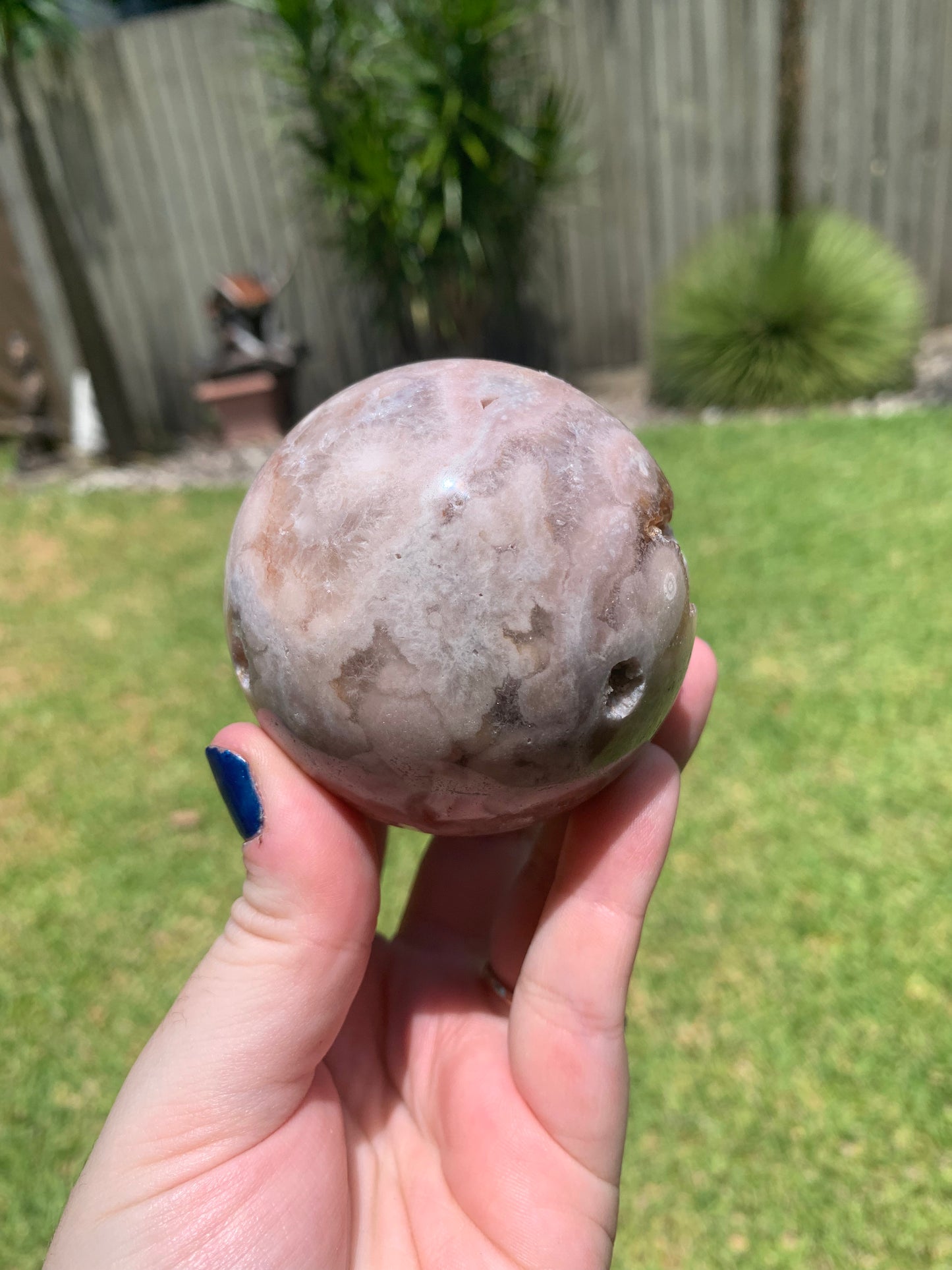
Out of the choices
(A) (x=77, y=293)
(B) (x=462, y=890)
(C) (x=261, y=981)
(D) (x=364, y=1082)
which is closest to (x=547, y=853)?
(B) (x=462, y=890)

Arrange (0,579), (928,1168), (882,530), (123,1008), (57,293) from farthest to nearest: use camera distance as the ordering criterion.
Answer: (57,293)
(0,579)
(882,530)
(123,1008)
(928,1168)

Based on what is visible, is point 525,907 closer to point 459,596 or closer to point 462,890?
point 462,890

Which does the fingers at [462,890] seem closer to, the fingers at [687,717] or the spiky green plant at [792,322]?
the fingers at [687,717]

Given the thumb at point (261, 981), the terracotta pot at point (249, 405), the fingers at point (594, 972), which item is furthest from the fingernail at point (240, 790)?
the terracotta pot at point (249, 405)

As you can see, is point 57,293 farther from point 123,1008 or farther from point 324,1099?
point 324,1099

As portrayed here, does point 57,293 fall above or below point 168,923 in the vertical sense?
above

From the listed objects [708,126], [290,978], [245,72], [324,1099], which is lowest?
[324,1099]

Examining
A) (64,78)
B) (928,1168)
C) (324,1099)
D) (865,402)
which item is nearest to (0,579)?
(64,78)
